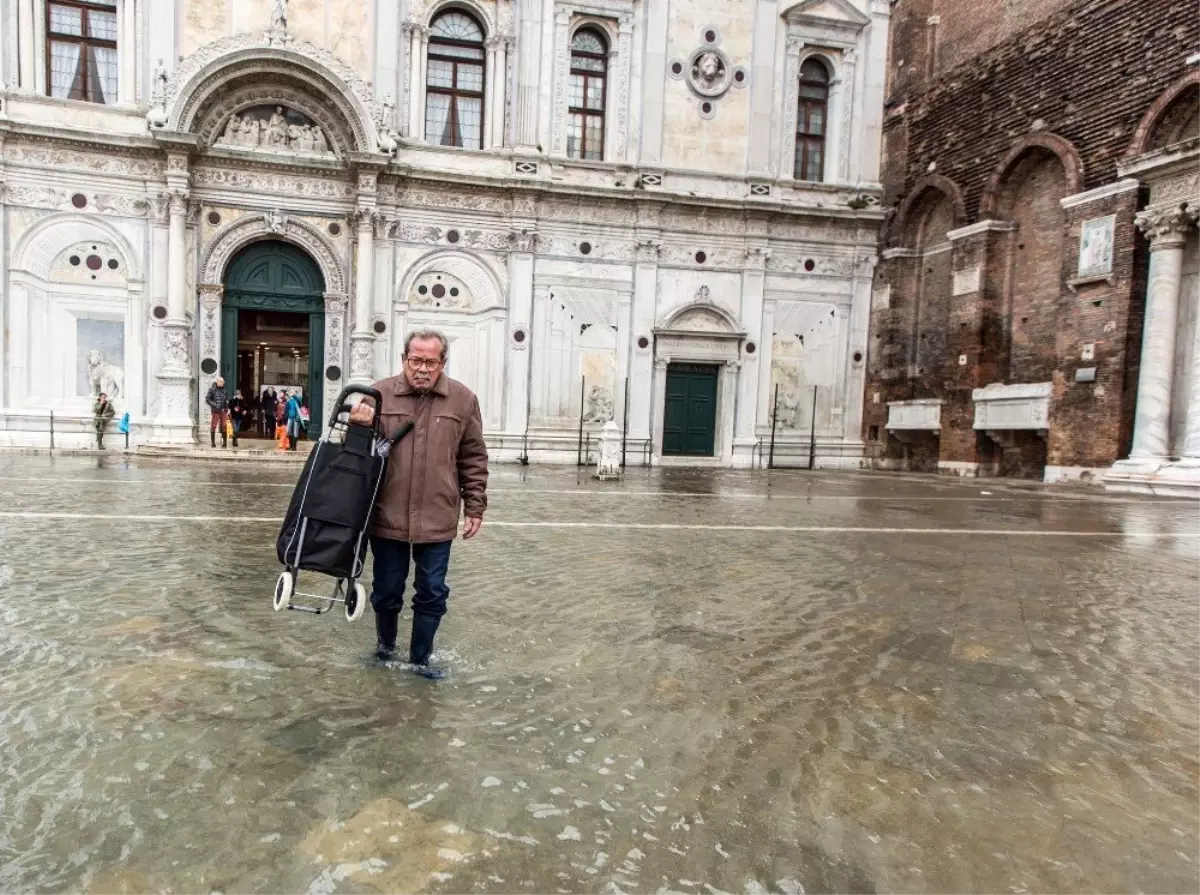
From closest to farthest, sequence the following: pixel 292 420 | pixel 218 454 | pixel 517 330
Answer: pixel 218 454
pixel 292 420
pixel 517 330

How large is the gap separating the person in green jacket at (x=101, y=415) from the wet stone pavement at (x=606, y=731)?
1352 cm

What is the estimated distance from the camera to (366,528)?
138 inches

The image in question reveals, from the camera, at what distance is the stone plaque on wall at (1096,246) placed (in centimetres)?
1596

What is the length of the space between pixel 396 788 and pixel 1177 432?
1718cm

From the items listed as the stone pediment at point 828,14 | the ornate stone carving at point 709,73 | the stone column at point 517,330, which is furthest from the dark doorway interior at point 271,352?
the stone pediment at point 828,14

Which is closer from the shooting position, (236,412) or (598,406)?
(236,412)

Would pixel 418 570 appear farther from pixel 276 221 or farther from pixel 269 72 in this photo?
pixel 269 72

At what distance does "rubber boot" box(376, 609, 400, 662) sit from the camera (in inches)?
152

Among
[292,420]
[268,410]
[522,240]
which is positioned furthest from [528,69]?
[268,410]

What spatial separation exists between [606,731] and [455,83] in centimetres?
2035

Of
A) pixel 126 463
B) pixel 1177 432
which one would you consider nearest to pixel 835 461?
pixel 1177 432

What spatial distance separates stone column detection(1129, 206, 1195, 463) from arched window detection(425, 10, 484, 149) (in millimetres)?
15153

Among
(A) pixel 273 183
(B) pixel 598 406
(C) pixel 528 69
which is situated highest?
(C) pixel 528 69

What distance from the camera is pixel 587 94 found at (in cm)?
2075
